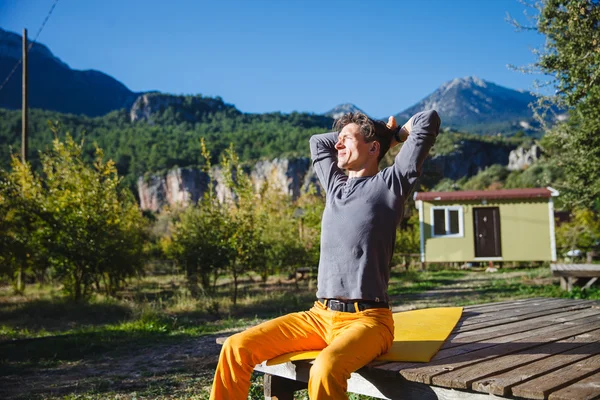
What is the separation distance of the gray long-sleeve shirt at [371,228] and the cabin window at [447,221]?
15503mm

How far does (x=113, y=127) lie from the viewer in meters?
73.3

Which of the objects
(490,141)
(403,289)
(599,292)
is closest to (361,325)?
(599,292)

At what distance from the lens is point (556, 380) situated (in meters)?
1.88

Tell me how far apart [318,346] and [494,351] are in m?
0.83

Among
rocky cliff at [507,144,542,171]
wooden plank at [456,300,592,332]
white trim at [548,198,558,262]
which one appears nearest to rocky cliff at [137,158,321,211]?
rocky cliff at [507,144,542,171]

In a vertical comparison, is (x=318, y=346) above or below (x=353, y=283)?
below

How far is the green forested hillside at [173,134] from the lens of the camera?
5759cm

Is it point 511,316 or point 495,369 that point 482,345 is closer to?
point 495,369

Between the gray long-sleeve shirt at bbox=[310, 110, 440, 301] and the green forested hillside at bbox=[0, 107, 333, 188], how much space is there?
51.5 meters

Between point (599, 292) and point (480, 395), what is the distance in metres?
8.26

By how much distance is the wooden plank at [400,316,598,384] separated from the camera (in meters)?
2.00

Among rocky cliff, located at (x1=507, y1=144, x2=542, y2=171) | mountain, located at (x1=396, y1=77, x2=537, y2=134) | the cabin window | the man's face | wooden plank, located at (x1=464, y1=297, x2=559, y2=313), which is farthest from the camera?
mountain, located at (x1=396, y1=77, x2=537, y2=134)

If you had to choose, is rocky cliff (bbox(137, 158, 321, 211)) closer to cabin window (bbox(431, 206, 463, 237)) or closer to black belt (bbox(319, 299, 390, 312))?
cabin window (bbox(431, 206, 463, 237))

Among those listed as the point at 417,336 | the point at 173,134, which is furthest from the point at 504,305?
the point at 173,134
